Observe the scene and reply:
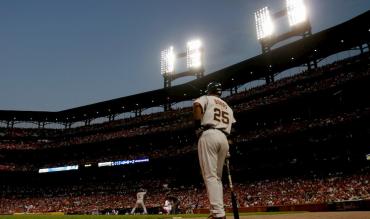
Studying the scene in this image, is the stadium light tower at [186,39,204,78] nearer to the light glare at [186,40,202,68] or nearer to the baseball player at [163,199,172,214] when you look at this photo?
the light glare at [186,40,202,68]

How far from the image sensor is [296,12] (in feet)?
139

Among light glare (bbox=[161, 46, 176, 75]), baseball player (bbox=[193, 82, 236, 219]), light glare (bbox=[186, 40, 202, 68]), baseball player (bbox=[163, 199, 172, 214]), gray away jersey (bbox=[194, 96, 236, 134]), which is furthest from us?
light glare (bbox=[161, 46, 176, 75])

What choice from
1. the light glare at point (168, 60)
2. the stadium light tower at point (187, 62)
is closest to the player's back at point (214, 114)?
the stadium light tower at point (187, 62)

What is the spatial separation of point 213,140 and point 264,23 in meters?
42.8

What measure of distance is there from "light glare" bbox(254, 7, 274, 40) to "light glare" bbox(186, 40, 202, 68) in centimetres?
1032

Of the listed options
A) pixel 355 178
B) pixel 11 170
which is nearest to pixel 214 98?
pixel 355 178

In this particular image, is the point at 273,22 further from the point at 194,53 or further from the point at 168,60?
the point at 168,60

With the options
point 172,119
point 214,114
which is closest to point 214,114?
point 214,114

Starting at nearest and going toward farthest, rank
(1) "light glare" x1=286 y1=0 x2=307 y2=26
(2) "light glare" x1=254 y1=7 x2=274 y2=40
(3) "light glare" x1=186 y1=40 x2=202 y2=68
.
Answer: (1) "light glare" x1=286 y1=0 x2=307 y2=26 < (2) "light glare" x1=254 y1=7 x2=274 y2=40 < (3) "light glare" x1=186 y1=40 x2=202 y2=68

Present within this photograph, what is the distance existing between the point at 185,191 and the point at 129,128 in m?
19.8

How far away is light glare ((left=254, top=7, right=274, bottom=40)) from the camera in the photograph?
146ft

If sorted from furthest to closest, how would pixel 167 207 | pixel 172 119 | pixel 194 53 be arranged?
pixel 172 119, pixel 194 53, pixel 167 207

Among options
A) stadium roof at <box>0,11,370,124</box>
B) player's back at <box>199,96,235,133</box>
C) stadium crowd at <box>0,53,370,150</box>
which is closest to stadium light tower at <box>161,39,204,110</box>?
stadium roof at <box>0,11,370,124</box>

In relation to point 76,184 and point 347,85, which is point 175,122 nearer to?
point 76,184
